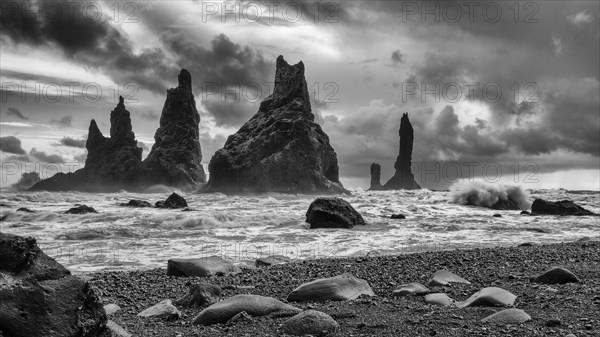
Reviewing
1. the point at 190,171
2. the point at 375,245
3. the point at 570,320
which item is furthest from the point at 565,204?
the point at 190,171

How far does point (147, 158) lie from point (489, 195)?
370ft

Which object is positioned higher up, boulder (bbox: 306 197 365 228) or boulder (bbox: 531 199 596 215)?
boulder (bbox: 306 197 365 228)

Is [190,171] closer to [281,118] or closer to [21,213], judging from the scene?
[281,118]

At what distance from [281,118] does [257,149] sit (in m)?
9.71

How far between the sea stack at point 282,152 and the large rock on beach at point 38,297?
102136 mm

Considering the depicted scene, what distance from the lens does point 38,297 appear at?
423 centimetres

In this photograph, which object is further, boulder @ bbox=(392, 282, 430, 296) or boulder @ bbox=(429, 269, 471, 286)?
boulder @ bbox=(429, 269, 471, 286)

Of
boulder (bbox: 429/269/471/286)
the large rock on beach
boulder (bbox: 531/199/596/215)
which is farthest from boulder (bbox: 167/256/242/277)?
boulder (bbox: 531/199/596/215)

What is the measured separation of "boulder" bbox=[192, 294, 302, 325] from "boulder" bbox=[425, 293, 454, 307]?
2.29m

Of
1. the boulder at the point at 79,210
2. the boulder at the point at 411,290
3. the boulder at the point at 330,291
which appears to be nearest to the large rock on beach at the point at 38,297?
the boulder at the point at 330,291

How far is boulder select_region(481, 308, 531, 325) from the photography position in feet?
20.2

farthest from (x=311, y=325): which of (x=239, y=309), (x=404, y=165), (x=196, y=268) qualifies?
(x=404, y=165)

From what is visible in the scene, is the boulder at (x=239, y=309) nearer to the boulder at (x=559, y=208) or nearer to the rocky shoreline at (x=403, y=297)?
the rocky shoreline at (x=403, y=297)

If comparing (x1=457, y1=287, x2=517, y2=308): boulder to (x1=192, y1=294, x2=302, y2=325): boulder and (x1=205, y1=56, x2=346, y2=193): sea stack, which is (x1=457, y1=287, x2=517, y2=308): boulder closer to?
(x1=192, y1=294, x2=302, y2=325): boulder
